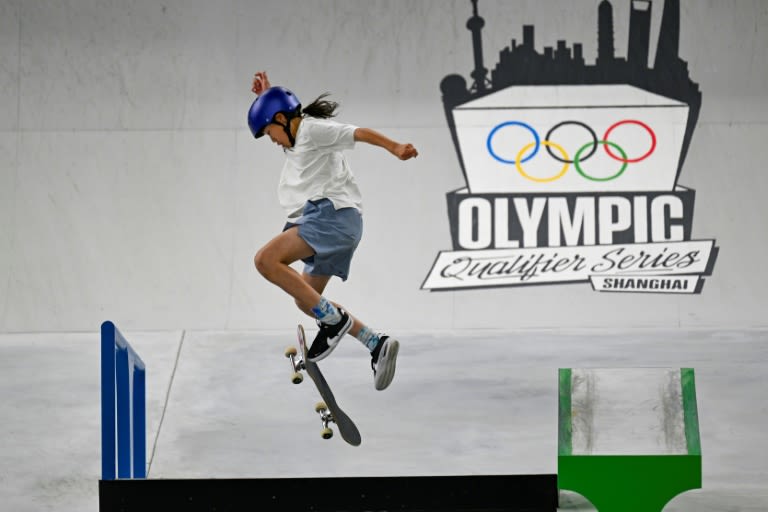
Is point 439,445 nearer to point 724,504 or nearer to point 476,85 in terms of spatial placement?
point 724,504

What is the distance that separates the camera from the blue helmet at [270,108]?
243 inches

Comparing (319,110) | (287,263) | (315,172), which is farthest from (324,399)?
(319,110)

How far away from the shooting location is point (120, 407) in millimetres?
6113

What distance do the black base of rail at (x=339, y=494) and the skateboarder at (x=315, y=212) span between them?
1042 millimetres

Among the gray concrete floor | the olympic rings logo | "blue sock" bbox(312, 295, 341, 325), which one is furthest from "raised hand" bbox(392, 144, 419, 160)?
the olympic rings logo

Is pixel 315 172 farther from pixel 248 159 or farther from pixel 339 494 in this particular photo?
pixel 248 159

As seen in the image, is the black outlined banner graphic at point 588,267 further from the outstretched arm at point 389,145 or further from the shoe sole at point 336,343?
the outstretched arm at point 389,145

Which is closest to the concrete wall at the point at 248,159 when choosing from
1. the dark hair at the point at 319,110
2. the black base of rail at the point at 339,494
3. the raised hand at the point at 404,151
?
the dark hair at the point at 319,110

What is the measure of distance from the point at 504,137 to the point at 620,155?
102 cm

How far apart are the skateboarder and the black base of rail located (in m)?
1.04

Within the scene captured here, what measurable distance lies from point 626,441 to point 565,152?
6.52m

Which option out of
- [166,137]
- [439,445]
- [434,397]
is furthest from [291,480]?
[166,137]

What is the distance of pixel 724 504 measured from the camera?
6.97 m

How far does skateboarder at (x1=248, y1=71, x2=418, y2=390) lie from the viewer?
615cm
